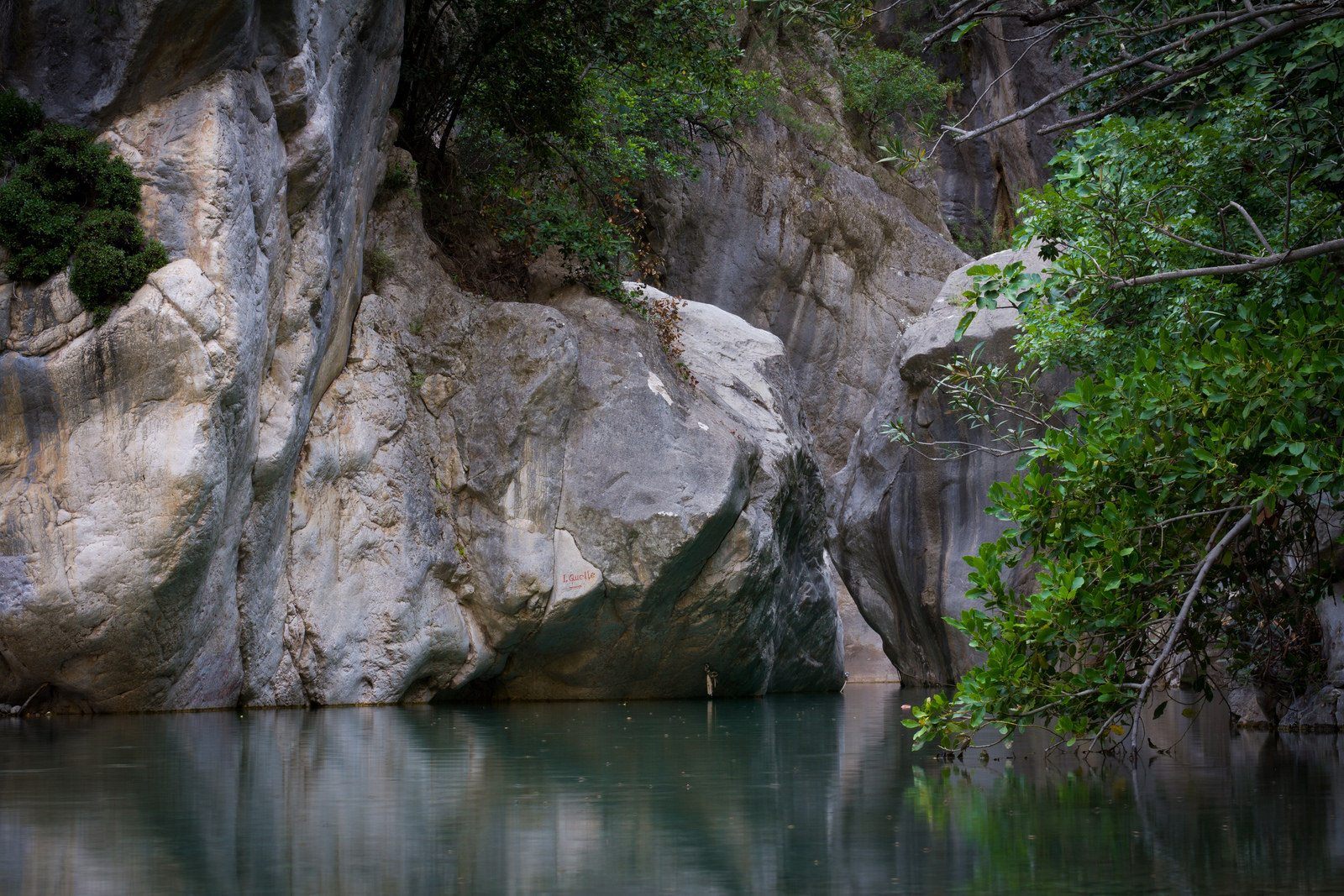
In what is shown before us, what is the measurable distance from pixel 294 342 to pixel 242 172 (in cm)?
202

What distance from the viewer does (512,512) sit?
1517 cm

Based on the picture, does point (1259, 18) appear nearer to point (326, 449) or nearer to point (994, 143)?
point (326, 449)

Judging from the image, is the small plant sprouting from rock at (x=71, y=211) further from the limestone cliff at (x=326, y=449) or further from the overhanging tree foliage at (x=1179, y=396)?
the overhanging tree foliage at (x=1179, y=396)

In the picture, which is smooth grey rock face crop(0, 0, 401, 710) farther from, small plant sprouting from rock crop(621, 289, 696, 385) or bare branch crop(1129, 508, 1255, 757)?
bare branch crop(1129, 508, 1255, 757)

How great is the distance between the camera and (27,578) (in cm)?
1092

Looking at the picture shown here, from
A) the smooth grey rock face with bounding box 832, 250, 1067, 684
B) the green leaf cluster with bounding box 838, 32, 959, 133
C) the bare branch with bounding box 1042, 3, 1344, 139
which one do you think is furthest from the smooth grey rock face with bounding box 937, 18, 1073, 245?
the bare branch with bounding box 1042, 3, 1344, 139

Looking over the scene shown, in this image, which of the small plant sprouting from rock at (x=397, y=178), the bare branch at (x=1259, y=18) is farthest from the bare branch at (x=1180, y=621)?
the small plant sprouting from rock at (x=397, y=178)

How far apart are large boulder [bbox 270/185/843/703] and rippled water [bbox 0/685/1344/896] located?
17.3ft

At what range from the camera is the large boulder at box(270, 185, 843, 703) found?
1416 cm

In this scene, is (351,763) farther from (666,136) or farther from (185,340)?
(666,136)

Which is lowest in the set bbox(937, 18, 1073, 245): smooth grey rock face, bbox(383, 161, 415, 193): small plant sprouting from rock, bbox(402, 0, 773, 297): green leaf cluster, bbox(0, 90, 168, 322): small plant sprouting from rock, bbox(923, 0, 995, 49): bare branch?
bbox(923, 0, 995, 49): bare branch

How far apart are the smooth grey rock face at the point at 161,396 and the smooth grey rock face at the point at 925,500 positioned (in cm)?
1082

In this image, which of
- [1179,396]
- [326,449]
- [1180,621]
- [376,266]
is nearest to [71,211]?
[326,449]

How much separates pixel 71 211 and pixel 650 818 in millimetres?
9300
